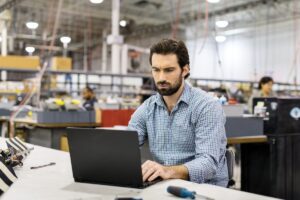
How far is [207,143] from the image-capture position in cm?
172

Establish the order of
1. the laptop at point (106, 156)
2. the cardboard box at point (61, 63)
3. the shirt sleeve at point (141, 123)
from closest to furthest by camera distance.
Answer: the laptop at point (106, 156) → the shirt sleeve at point (141, 123) → the cardboard box at point (61, 63)

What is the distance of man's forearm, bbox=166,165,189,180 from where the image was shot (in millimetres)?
1544

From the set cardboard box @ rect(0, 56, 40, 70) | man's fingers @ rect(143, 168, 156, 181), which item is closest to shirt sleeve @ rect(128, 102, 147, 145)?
man's fingers @ rect(143, 168, 156, 181)

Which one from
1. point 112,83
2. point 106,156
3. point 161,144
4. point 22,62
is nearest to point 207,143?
point 161,144

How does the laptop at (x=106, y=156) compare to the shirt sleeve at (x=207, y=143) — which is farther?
the shirt sleeve at (x=207, y=143)

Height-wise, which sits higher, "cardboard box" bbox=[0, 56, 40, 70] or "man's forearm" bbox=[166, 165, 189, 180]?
"cardboard box" bbox=[0, 56, 40, 70]

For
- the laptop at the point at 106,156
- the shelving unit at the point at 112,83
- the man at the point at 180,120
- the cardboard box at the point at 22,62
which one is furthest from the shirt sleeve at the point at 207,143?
the cardboard box at the point at 22,62

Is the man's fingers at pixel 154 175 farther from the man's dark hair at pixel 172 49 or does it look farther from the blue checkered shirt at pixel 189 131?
the man's dark hair at pixel 172 49

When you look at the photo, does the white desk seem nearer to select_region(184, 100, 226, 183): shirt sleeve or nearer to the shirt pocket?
select_region(184, 100, 226, 183): shirt sleeve

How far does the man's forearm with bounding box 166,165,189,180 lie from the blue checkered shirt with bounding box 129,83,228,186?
73 millimetres

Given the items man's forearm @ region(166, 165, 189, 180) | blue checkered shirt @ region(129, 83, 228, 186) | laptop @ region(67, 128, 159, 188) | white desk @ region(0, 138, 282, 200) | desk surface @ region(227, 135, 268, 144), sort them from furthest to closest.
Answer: desk surface @ region(227, 135, 268, 144) < blue checkered shirt @ region(129, 83, 228, 186) < man's forearm @ region(166, 165, 189, 180) < laptop @ region(67, 128, 159, 188) < white desk @ region(0, 138, 282, 200)

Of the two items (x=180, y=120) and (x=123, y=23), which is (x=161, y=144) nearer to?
(x=180, y=120)

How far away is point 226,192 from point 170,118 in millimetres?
649

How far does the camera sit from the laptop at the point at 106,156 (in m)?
1.36
